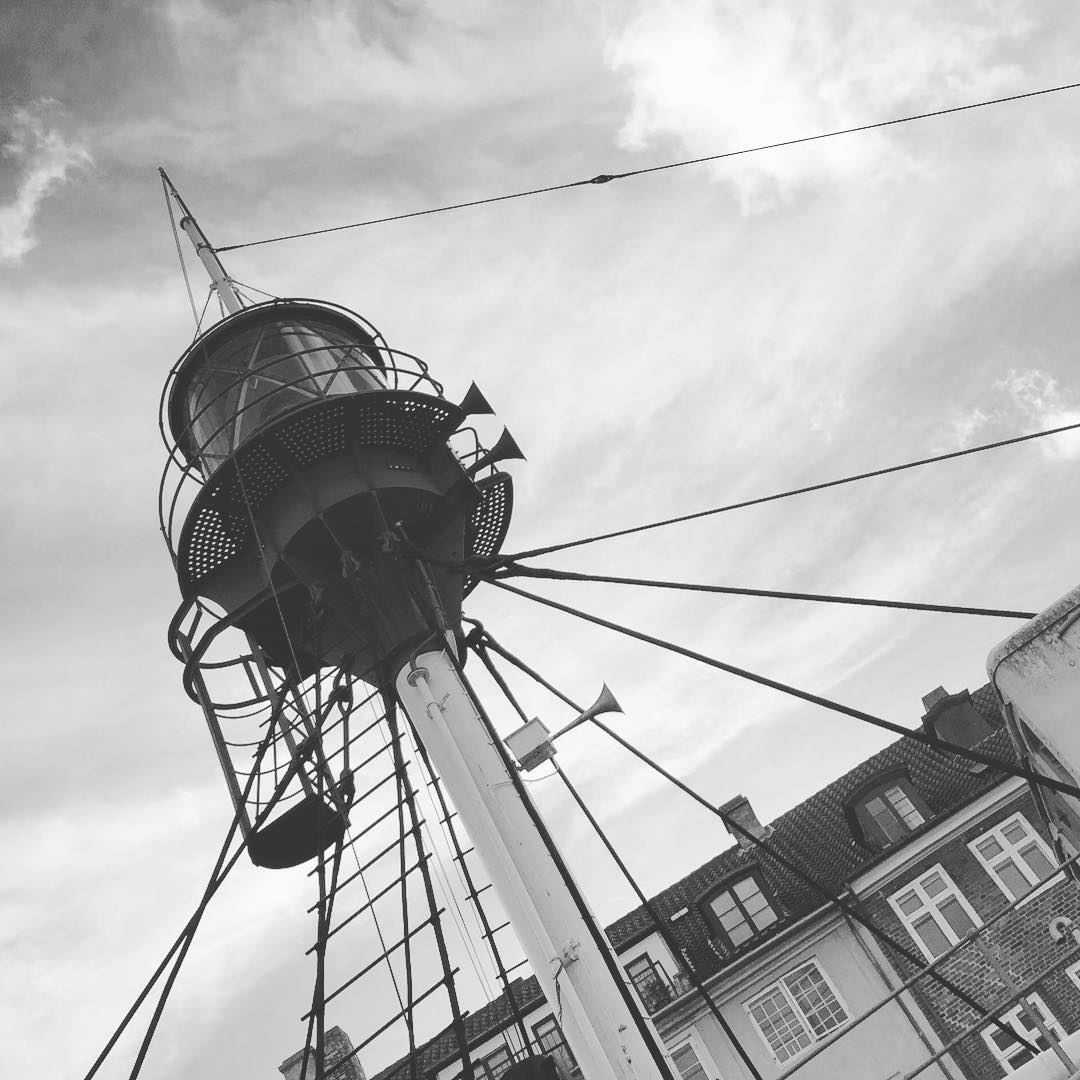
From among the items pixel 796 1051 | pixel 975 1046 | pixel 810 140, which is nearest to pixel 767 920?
pixel 796 1051

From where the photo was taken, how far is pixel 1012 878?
20.4m

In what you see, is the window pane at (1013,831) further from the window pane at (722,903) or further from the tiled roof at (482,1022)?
the tiled roof at (482,1022)

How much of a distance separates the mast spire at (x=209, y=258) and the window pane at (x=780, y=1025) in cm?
1923

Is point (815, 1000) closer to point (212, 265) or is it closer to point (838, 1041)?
point (838, 1041)

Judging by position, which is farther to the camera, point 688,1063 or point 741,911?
point 741,911

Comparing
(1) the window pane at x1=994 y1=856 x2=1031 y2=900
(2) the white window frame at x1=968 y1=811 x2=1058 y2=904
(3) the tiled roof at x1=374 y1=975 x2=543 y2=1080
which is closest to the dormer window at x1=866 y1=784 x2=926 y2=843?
(2) the white window frame at x1=968 y1=811 x2=1058 y2=904

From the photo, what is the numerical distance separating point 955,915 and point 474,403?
18.8 metres

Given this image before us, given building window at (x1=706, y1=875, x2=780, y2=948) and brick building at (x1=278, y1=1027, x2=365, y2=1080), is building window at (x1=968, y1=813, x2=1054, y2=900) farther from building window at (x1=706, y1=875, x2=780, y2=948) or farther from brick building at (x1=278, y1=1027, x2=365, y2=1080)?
brick building at (x1=278, y1=1027, x2=365, y2=1080)

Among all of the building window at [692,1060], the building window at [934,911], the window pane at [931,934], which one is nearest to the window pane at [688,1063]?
the building window at [692,1060]

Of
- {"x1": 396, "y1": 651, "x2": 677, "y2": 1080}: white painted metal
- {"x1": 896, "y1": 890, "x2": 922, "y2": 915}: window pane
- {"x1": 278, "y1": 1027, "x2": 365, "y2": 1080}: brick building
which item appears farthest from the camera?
{"x1": 278, "y1": 1027, "x2": 365, "y2": 1080}: brick building

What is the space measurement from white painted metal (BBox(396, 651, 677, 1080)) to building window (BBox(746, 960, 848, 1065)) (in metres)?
17.4

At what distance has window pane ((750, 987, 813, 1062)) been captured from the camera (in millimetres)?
20172

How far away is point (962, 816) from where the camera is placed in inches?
845

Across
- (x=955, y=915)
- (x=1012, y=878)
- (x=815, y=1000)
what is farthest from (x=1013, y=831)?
(x=815, y=1000)
